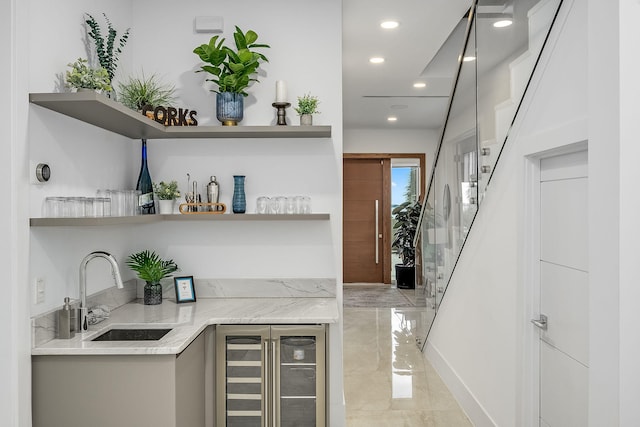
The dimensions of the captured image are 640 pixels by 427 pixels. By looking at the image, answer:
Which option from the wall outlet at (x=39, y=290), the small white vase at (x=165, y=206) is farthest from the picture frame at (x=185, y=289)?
the wall outlet at (x=39, y=290)

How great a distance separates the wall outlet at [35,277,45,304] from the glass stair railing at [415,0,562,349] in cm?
243

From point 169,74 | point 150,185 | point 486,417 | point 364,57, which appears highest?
point 364,57

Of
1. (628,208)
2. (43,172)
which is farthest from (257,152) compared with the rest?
(628,208)

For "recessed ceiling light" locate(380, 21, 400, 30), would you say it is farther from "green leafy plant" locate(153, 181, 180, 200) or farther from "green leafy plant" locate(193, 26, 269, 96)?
"green leafy plant" locate(153, 181, 180, 200)

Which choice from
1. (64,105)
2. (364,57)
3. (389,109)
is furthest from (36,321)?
(389,109)

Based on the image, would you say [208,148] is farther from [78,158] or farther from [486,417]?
[486,417]

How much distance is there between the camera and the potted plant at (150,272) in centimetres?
293

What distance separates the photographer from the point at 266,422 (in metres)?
2.62

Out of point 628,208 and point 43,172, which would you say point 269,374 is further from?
point 628,208

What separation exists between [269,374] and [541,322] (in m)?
1.41

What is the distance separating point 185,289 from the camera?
304 centimetres

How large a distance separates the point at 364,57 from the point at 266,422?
331 cm

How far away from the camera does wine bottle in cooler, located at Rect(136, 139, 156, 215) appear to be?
289 centimetres

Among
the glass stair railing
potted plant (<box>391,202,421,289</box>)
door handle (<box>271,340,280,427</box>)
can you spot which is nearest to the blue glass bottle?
door handle (<box>271,340,280,427</box>)
